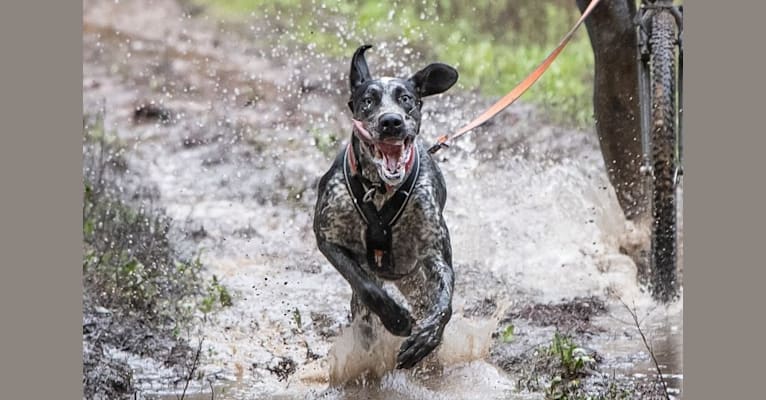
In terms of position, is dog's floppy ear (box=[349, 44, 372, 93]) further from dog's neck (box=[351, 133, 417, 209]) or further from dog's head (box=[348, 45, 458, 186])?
dog's neck (box=[351, 133, 417, 209])

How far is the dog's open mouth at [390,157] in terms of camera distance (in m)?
7.29

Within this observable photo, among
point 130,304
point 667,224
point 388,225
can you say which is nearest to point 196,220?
point 130,304

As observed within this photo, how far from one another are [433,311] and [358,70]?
1268 mm

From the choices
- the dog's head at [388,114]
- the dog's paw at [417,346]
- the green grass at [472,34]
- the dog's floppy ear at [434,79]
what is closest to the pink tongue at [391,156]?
the dog's head at [388,114]

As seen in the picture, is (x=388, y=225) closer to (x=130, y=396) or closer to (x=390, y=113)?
(x=390, y=113)

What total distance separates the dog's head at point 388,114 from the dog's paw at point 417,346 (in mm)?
738

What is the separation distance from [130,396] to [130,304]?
49cm

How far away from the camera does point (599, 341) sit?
26.7ft

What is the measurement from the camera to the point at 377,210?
7.51m

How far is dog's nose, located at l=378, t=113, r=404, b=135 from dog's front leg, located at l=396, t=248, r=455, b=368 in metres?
0.73

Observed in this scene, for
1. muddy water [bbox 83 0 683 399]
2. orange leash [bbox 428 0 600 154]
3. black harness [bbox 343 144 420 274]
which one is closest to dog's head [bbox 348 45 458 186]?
black harness [bbox 343 144 420 274]

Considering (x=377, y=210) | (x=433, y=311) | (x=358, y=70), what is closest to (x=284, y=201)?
(x=377, y=210)

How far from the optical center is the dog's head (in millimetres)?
7227

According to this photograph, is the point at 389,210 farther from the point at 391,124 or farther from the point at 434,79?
the point at 434,79
